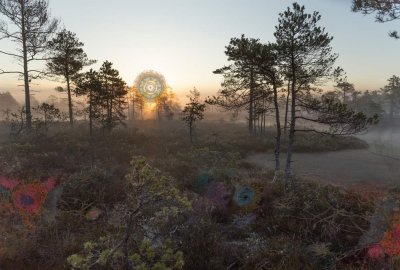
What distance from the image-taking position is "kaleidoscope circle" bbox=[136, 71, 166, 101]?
2677 inches

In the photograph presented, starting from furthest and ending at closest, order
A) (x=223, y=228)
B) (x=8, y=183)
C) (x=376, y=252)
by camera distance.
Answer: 1. (x=8, y=183)
2. (x=223, y=228)
3. (x=376, y=252)

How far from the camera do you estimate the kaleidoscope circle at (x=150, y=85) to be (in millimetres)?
68000

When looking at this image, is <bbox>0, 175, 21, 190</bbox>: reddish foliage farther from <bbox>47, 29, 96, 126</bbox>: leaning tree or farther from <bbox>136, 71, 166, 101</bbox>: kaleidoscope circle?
<bbox>136, 71, 166, 101</bbox>: kaleidoscope circle

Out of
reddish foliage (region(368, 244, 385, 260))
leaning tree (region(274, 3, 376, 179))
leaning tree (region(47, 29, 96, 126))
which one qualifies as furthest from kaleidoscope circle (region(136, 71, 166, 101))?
reddish foliage (region(368, 244, 385, 260))

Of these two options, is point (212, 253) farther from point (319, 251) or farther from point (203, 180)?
point (203, 180)

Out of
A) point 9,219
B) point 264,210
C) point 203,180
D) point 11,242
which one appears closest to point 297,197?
point 264,210

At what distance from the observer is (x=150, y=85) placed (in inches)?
2753

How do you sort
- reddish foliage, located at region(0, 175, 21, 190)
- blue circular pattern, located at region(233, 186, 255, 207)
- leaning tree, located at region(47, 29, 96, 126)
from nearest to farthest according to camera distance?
1. blue circular pattern, located at region(233, 186, 255, 207)
2. reddish foliage, located at region(0, 175, 21, 190)
3. leaning tree, located at region(47, 29, 96, 126)

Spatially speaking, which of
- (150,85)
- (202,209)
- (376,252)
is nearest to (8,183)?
(202,209)

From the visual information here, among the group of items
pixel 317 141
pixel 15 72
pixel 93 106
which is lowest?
pixel 317 141

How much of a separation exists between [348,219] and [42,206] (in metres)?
8.17

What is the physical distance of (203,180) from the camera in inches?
555

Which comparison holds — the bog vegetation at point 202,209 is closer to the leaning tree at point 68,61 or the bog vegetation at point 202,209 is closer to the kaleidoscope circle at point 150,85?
the leaning tree at point 68,61

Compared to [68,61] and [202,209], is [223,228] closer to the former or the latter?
[202,209]
